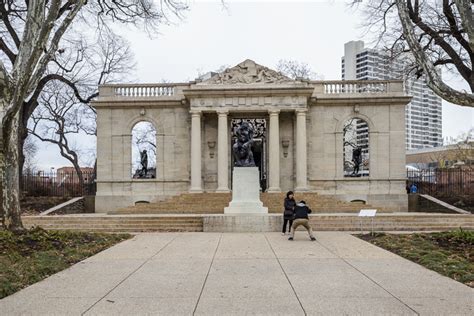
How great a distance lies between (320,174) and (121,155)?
44.1ft

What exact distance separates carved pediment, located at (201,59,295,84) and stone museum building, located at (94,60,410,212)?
0.21ft

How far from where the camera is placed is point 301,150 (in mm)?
31016

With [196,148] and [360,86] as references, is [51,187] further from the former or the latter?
[360,86]

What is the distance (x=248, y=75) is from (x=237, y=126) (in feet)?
11.0

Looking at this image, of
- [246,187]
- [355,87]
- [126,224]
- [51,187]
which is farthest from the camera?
[51,187]

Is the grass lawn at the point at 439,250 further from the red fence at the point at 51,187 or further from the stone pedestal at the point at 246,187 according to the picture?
the red fence at the point at 51,187

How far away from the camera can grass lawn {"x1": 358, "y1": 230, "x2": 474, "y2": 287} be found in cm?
998

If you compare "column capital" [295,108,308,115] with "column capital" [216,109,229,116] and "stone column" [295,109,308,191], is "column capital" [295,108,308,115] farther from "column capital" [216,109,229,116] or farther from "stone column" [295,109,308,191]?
"column capital" [216,109,229,116]

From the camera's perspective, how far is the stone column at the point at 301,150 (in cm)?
3081

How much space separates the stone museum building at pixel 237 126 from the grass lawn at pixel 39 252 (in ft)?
52.5

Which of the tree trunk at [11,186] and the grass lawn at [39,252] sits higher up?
the tree trunk at [11,186]

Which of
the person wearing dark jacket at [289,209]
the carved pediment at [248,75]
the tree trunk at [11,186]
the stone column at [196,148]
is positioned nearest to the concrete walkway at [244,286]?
the tree trunk at [11,186]

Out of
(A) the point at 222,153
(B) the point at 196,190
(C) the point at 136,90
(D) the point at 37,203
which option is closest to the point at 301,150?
(A) the point at 222,153

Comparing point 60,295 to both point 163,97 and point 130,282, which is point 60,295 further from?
point 163,97
